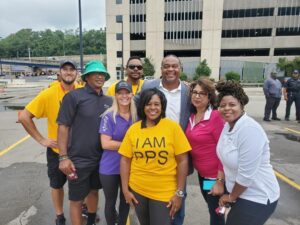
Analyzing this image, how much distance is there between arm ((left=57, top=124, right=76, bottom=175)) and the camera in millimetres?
2664

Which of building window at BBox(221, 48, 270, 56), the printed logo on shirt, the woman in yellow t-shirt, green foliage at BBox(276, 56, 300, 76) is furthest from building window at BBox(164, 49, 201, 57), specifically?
the printed logo on shirt

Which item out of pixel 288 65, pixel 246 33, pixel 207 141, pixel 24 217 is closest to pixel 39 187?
pixel 24 217

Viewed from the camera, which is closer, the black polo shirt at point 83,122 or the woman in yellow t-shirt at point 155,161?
the woman in yellow t-shirt at point 155,161

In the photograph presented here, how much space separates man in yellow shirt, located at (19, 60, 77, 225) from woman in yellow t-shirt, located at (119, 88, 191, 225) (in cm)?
112

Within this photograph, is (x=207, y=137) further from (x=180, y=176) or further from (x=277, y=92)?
(x=277, y=92)

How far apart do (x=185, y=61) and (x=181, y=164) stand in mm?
48783

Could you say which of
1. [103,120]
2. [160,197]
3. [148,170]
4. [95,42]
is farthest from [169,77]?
[95,42]

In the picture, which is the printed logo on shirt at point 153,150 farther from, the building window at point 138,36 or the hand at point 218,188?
the building window at point 138,36

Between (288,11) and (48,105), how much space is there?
2141 inches

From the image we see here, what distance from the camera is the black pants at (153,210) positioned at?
94.3 inches

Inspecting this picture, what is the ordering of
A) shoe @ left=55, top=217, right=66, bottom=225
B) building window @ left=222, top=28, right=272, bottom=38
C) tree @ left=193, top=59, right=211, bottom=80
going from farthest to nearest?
1. building window @ left=222, top=28, right=272, bottom=38
2. tree @ left=193, top=59, right=211, bottom=80
3. shoe @ left=55, top=217, right=66, bottom=225

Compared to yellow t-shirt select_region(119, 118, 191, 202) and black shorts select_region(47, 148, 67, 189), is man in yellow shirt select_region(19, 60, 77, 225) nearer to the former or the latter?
black shorts select_region(47, 148, 67, 189)

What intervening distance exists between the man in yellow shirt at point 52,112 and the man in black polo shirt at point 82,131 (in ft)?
1.29

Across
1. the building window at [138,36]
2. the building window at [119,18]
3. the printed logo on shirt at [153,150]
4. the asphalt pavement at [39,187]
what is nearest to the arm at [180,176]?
the printed logo on shirt at [153,150]
